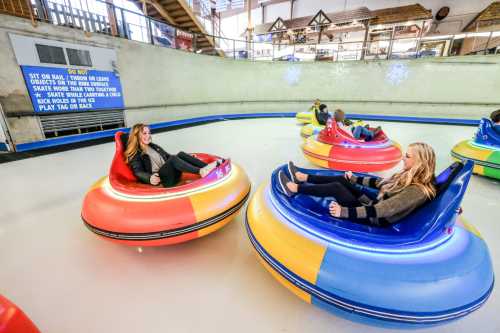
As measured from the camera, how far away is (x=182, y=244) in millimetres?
1746

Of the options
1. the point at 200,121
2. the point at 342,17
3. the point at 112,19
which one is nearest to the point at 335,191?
the point at 112,19

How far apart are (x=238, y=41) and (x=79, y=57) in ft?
18.2

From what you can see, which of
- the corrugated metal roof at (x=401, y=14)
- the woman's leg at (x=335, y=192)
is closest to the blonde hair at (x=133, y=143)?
the woman's leg at (x=335, y=192)

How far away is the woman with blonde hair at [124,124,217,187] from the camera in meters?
1.91

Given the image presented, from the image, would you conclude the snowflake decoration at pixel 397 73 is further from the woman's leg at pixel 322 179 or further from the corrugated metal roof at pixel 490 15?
the woman's leg at pixel 322 179

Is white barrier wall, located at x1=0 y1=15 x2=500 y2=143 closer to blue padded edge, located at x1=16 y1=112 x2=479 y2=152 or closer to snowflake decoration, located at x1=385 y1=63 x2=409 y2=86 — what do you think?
snowflake decoration, located at x1=385 y1=63 x2=409 y2=86

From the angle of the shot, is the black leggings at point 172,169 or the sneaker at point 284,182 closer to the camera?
the sneaker at point 284,182

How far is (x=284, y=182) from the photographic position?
1.62 meters

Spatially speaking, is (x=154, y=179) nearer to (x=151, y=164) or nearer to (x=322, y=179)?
(x=151, y=164)

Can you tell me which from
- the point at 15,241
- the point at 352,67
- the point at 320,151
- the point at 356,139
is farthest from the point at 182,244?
the point at 352,67

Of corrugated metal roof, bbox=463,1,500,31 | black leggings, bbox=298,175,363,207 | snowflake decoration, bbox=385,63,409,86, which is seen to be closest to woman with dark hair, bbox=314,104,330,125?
black leggings, bbox=298,175,363,207

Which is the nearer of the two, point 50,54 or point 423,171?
point 423,171

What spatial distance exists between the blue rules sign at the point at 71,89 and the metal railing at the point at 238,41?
0.89m

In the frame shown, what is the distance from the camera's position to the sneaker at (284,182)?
155cm
